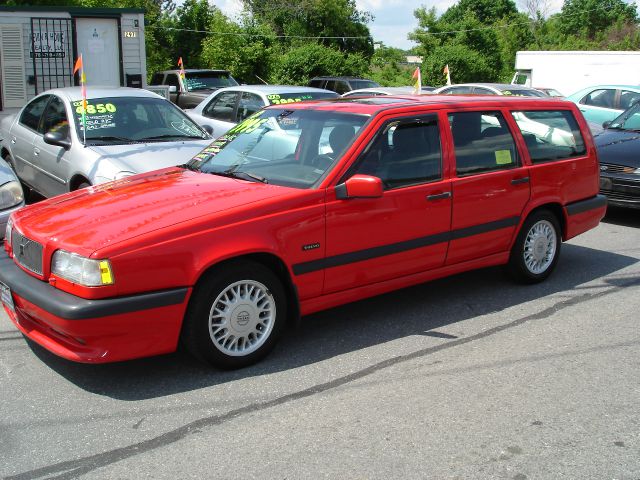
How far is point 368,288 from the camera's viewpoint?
5.04m

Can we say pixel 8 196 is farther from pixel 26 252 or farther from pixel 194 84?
pixel 194 84

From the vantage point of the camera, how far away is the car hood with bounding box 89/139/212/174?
7.00 m

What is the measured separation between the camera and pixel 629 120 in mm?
10383

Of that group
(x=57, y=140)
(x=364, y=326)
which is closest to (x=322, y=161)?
(x=364, y=326)

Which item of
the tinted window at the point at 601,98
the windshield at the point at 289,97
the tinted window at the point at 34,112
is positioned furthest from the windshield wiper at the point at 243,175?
the tinted window at the point at 601,98

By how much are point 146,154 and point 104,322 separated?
3614 mm

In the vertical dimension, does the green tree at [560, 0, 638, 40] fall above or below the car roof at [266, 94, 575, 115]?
above

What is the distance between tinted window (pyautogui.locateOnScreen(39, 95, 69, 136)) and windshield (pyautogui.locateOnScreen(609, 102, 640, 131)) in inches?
292

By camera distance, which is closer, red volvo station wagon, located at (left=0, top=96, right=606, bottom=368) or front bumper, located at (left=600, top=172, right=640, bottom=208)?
red volvo station wagon, located at (left=0, top=96, right=606, bottom=368)

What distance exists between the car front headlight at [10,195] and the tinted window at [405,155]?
3.50m

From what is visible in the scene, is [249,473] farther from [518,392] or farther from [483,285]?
[483,285]

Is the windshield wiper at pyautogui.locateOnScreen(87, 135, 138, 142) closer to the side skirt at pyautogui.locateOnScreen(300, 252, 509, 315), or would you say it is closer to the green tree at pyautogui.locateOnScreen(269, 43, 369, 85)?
the side skirt at pyautogui.locateOnScreen(300, 252, 509, 315)

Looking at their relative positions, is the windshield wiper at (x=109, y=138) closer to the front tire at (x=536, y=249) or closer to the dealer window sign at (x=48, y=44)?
the front tire at (x=536, y=249)

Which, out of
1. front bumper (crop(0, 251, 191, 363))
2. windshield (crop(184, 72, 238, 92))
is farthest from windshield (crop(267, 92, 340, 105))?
windshield (crop(184, 72, 238, 92))
